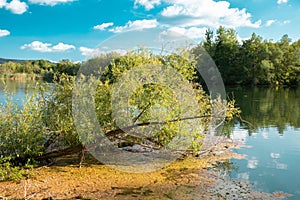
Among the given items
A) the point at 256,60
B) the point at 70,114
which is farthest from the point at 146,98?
the point at 256,60

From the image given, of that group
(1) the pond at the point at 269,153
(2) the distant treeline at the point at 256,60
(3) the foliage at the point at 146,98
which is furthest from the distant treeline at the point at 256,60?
(3) the foliage at the point at 146,98

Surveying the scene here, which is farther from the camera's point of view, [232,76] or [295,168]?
[232,76]

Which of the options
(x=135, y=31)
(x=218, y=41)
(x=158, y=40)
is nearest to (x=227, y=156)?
(x=158, y=40)

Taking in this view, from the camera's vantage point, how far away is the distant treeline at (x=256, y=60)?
5616 centimetres

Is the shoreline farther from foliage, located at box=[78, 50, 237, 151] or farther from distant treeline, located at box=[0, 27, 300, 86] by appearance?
distant treeline, located at box=[0, 27, 300, 86]

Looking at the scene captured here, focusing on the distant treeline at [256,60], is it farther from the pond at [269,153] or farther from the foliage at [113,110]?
the foliage at [113,110]

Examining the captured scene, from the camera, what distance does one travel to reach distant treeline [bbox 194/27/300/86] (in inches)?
2211

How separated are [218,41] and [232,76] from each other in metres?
8.29

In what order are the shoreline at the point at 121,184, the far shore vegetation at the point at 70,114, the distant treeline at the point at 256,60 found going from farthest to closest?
the distant treeline at the point at 256,60 → the far shore vegetation at the point at 70,114 → the shoreline at the point at 121,184

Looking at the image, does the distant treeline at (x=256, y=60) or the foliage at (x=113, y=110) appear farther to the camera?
the distant treeline at (x=256, y=60)

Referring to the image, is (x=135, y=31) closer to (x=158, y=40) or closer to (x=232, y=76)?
(x=158, y=40)

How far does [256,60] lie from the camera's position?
2240 inches

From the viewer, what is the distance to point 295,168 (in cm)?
920

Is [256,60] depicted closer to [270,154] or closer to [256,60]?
[256,60]
